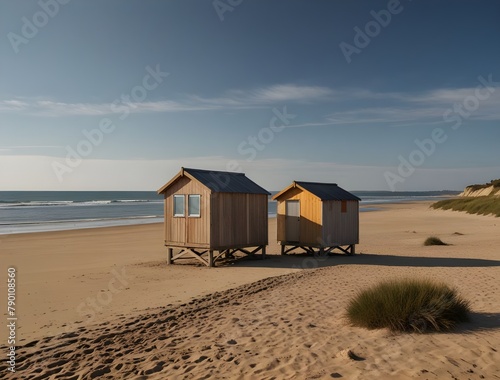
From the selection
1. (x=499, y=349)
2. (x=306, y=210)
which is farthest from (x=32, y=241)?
(x=499, y=349)

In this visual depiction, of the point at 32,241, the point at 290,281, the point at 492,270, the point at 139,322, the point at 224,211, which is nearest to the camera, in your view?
the point at 139,322

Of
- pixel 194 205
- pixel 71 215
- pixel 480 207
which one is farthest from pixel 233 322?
pixel 71 215

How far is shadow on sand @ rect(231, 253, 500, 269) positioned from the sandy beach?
7cm

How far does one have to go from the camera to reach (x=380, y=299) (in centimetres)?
831

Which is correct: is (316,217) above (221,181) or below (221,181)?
below

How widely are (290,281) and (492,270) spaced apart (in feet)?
22.4

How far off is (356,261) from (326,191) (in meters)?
3.40

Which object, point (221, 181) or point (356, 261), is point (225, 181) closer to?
point (221, 181)

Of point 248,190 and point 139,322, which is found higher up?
point 248,190

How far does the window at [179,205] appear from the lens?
717 inches

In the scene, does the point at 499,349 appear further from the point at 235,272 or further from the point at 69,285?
the point at 69,285

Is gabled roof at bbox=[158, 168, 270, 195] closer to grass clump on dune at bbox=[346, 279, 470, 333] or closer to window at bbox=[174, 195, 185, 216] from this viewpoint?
window at bbox=[174, 195, 185, 216]

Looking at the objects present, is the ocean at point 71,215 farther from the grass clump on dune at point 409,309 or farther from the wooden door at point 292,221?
the grass clump on dune at point 409,309

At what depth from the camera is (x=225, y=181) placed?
1888cm
